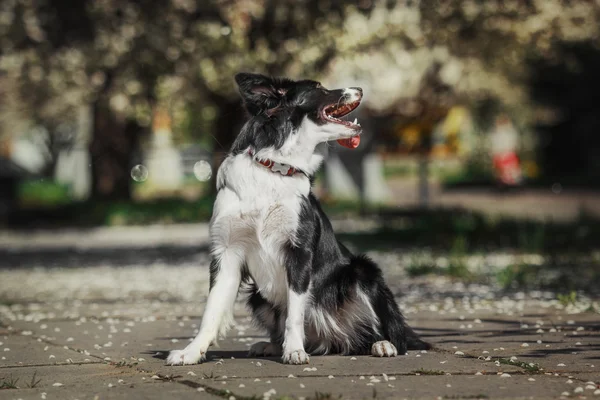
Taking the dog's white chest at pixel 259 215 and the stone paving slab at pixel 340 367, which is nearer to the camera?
the stone paving slab at pixel 340 367

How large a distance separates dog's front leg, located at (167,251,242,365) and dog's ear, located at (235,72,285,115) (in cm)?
88

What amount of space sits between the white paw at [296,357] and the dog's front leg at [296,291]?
54mm

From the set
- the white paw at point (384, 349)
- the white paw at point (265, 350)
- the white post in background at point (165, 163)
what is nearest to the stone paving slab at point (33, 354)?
the white paw at point (265, 350)

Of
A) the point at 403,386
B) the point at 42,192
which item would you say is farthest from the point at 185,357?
the point at 42,192

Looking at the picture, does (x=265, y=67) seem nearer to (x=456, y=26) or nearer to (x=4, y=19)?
(x=456, y=26)

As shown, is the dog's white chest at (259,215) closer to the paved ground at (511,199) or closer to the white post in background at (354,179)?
the paved ground at (511,199)

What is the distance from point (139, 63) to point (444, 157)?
3317 cm

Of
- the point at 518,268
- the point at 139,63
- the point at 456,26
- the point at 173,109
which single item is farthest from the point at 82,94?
the point at 518,268

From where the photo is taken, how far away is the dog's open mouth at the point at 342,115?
20.7ft

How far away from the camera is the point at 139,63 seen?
1708cm

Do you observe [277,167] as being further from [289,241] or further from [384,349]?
[384,349]

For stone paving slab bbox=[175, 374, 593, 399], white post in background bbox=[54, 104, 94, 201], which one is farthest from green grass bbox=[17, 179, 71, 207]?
stone paving slab bbox=[175, 374, 593, 399]

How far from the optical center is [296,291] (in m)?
6.17

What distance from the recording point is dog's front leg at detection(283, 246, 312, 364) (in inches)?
243
